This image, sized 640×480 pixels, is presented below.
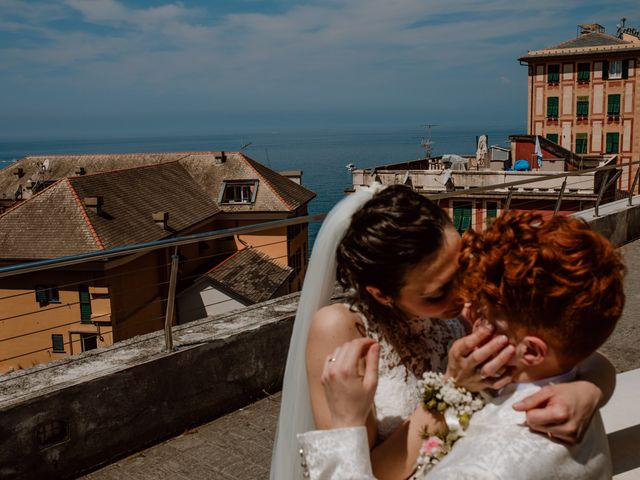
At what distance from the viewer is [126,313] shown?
38.8 meters

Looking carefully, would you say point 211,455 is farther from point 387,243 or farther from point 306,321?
point 387,243

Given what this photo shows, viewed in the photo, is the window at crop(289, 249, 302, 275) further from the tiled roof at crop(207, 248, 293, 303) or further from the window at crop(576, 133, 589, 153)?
the window at crop(576, 133, 589, 153)

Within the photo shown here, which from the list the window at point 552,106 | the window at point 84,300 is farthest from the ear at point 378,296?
the window at point 552,106

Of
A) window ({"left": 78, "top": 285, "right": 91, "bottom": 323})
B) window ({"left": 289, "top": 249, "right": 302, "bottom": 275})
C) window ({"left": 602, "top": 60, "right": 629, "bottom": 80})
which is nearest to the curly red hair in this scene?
window ({"left": 78, "top": 285, "right": 91, "bottom": 323})

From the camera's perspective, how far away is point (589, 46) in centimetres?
5462

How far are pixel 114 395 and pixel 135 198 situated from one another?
169ft

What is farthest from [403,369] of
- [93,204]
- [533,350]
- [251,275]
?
[93,204]

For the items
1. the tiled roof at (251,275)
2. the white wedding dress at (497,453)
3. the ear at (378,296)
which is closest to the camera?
the white wedding dress at (497,453)

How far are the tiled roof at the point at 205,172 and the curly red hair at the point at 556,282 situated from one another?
53.2m

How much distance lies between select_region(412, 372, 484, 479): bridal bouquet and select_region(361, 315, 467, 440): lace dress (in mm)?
273

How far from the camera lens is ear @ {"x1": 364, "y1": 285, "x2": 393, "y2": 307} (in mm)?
2209

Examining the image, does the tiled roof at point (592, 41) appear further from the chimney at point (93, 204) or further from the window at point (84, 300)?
the window at point (84, 300)

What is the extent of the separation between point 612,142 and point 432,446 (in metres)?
60.3

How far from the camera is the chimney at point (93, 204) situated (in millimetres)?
46844
